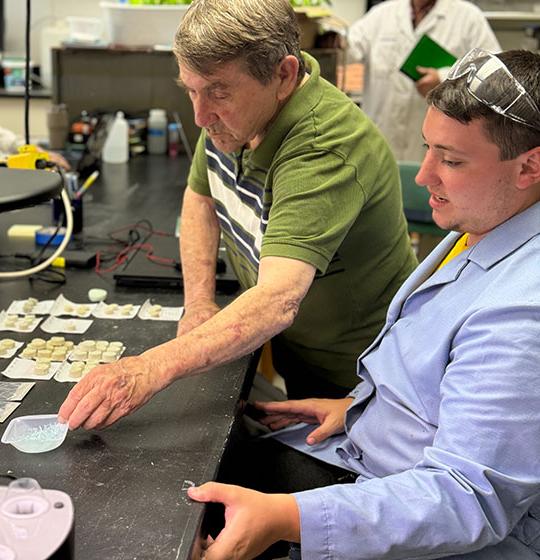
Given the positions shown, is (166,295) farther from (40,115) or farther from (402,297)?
(40,115)

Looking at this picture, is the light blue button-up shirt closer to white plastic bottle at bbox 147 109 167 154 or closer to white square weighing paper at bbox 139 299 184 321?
white square weighing paper at bbox 139 299 184 321

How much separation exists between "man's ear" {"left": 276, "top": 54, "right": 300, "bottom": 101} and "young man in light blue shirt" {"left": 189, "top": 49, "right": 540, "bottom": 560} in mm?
338

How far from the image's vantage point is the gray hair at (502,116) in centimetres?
102

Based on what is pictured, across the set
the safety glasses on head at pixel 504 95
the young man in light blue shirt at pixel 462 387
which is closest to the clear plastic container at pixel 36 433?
the young man in light blue shirt at pixel 462 387

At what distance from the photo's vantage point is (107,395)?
1086 millimetres

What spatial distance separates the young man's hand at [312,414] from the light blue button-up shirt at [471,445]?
327mm

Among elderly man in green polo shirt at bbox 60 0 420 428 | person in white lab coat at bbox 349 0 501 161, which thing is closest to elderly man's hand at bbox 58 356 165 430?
elderly man in green polo shirt at bbox 60 0 420 428

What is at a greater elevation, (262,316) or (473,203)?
(473,203)

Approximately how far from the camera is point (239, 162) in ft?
5.05

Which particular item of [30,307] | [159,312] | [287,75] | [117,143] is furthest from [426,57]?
[30,307]

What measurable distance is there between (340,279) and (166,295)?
0.38 metres

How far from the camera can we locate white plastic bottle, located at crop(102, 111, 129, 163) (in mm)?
2961

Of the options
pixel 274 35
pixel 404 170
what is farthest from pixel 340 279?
pixel 404 170

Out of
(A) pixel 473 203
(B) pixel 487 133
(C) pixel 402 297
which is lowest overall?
(C) pixel 402 297
